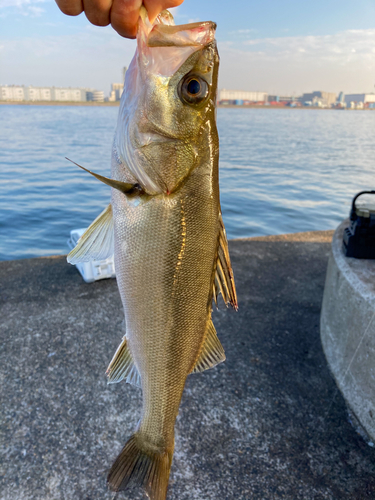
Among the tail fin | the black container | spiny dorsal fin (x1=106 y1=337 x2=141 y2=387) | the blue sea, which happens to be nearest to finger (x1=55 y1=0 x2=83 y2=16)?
spiny dorsal fin (x1=106 y1=337 x2=141 y2=387)

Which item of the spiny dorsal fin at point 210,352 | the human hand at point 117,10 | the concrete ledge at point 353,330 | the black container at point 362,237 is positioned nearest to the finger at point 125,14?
the human hand at point 117,10

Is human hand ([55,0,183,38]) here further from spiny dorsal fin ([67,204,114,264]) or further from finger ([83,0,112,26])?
spiny dorsal fin ([67,204,114,264])

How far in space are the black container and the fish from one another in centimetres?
255

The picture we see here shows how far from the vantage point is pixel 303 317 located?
15.6ft

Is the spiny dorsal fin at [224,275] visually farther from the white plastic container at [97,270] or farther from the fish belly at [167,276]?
the white plastic container at [97,270]

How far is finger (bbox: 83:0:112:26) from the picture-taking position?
1.67m

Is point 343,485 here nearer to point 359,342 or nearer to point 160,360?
point 359,342

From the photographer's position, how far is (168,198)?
154 cm

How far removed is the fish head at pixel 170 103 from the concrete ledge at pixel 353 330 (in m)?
2.33

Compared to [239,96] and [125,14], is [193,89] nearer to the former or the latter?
[125,14]

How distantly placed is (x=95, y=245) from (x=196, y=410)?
222cm

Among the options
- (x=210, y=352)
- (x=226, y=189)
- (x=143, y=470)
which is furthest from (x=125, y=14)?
(x=226, y=189)

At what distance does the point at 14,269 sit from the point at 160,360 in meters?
4.71

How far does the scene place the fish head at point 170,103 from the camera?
58.8 inches
